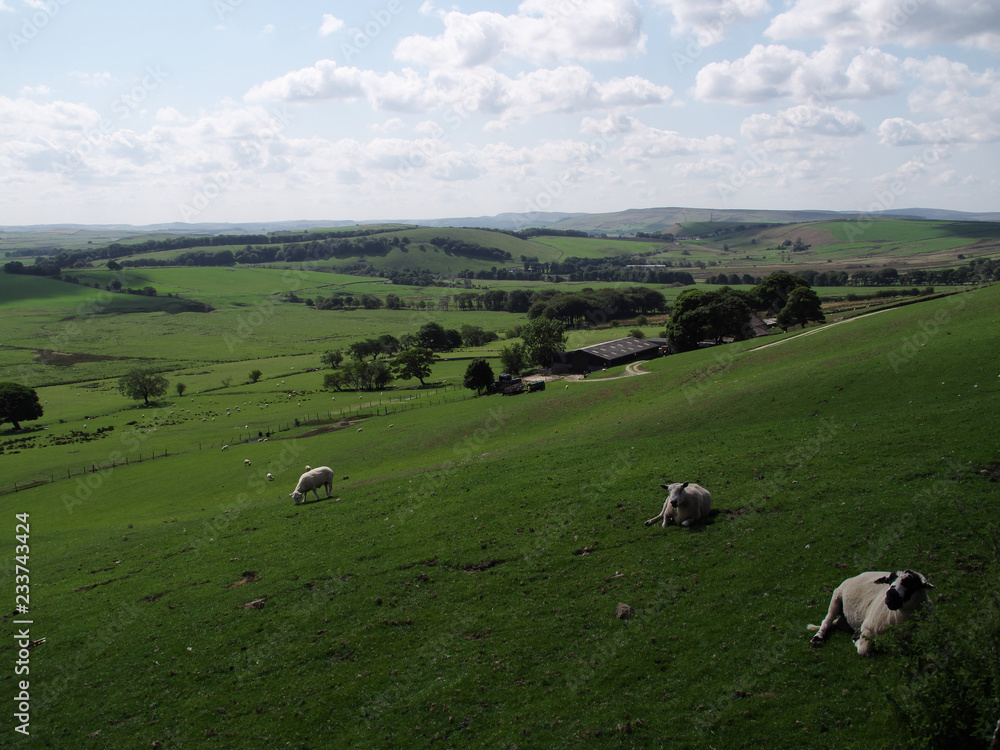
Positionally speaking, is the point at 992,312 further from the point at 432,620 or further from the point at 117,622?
the point at 117,622

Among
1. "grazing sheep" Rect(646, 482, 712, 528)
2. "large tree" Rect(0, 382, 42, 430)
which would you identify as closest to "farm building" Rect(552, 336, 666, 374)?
"grazing sheep" Rect(646, 482, 712, 528)

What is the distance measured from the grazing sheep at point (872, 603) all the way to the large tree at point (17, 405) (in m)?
88.5

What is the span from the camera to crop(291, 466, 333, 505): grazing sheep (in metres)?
29.5

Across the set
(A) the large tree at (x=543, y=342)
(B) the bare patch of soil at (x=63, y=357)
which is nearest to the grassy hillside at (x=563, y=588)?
(A) the large tree at (x=543, y=342)

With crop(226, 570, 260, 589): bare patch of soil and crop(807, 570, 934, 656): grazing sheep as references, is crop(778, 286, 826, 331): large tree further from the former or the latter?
crop(226, 570, 260, 589): bare patch of soil

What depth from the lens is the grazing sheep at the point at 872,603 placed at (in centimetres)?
1102

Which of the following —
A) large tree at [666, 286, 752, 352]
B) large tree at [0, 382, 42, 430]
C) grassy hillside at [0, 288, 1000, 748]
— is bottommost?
large tree at [0, 382, 42, 430]

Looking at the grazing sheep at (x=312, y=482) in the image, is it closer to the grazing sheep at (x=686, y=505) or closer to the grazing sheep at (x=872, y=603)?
the grazing sheep at (x=686, y=505)

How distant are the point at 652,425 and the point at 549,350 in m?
48.7

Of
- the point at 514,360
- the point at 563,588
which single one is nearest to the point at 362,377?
the point at 514,360

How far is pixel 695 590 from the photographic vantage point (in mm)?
14820

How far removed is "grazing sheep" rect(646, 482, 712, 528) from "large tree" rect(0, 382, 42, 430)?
83185 millimetres

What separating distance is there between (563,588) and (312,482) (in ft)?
58.6

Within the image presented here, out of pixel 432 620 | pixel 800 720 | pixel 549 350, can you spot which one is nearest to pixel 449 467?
pixel 432 620
